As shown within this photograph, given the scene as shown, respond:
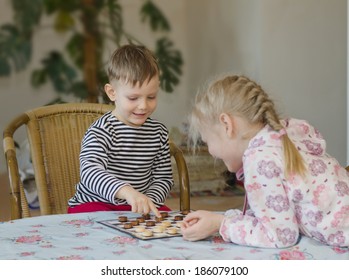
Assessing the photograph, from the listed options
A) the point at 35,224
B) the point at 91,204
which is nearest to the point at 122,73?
the point at 91,204

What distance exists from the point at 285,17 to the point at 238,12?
44 centimetres

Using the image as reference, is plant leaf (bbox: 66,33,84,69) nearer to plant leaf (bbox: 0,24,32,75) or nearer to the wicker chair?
plant leaf (bbox: 0,24,32,75)

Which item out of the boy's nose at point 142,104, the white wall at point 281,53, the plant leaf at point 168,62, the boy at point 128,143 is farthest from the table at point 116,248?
the plant leaf at point 168,62

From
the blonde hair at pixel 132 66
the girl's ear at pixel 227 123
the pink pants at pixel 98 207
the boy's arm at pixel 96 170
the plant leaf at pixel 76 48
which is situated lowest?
the pink pants at pixel 98 207

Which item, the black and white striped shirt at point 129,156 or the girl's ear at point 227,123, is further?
the black and white striped shirt at point 129,156

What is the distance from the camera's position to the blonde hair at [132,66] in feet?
6.16

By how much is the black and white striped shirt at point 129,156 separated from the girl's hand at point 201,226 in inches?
22.0

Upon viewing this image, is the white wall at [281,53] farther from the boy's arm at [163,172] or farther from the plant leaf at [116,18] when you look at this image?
the boy's arm at [163,172]

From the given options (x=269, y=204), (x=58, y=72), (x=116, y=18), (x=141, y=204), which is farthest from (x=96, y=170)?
(x=116, y=18)

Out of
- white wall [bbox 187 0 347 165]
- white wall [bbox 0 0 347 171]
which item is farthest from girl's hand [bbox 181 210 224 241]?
white wall [bbox 187 0 347 165]

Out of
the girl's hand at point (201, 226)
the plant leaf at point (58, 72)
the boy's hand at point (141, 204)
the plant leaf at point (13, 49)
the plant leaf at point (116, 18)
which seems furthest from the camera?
the plant leaf at point (116, 18)

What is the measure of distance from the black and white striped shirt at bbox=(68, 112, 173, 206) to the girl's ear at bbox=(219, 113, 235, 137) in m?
0.59

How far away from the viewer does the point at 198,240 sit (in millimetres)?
1344

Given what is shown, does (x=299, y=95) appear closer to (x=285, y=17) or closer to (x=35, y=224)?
(x=285, y=17)
